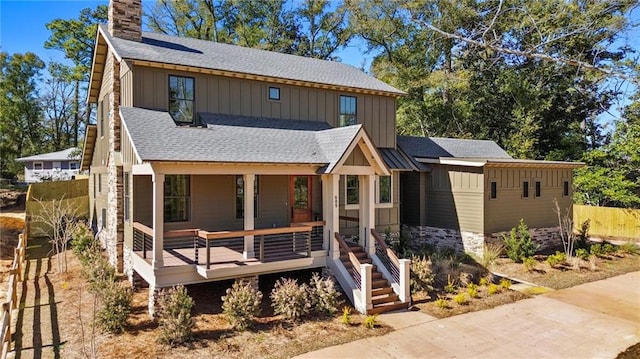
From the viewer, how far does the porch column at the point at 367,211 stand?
12320mm

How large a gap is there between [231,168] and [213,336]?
156 inches

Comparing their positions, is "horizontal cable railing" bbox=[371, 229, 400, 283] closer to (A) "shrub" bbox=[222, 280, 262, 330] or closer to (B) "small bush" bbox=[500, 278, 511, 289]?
(B) "small bush" bbox=[500, 278, 511, 289]

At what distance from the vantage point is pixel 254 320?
31.6ft

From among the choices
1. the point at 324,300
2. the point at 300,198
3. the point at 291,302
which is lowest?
the point at 324,300

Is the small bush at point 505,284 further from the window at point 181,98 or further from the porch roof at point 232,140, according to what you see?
the window at point 181,98

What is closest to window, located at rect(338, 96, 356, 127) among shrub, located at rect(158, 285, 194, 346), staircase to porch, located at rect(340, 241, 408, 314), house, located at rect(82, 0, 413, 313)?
house, located at rect(82, 0, 413, 313)

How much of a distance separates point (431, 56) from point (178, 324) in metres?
28.5

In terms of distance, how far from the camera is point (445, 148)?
2016 centimetres

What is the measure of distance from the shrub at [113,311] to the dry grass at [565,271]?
1199 centimetres

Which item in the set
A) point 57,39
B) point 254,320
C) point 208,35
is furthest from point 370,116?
point 57,39

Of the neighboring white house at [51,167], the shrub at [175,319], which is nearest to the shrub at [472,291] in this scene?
the shrub at [175,319]

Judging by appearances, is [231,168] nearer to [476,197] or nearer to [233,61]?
[233,61]

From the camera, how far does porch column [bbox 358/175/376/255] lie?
40.4ft

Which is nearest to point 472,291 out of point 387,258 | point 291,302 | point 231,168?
point 387,258
